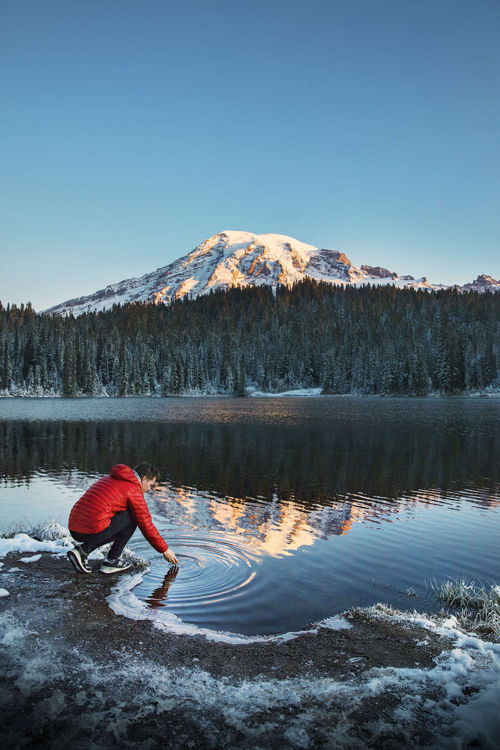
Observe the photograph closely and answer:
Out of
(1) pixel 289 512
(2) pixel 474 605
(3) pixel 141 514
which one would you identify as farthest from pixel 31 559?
(1) pixel 289 512

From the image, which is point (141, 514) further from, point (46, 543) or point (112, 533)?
point (46, 543)

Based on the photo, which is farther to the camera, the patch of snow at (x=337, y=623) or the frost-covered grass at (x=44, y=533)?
the frost-covered grass at (x=44, y=533)

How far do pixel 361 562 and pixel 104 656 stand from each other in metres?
8.56

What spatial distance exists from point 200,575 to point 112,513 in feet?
9.78

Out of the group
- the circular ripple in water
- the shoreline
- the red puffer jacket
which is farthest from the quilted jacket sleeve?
the shoreline

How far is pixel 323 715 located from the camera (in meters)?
5.16

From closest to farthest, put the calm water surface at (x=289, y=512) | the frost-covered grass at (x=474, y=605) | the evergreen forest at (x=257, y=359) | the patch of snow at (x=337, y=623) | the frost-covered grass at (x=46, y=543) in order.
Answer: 1. the patch of snow at (x=337, y=623)
2. the frost-covered grass at (x=474, y=605)
3. the calm water surface at (x=289, y=512)
4. the frost-covered grass at (x=46, y=543)
5. the evergreen forest at (x=257, y=359)

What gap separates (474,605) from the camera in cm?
1011

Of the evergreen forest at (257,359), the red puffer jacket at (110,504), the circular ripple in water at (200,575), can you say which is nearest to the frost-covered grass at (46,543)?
the circular ripple in water at (200,575)

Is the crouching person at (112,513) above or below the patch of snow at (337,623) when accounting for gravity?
above

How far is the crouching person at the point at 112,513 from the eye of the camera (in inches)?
373

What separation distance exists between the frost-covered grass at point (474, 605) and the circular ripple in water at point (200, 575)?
4271 mm

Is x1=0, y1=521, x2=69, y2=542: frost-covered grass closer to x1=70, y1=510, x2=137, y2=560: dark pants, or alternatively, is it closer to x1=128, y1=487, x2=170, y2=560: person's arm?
x1=70, y1=510, x2=137, y2=560: dark pants

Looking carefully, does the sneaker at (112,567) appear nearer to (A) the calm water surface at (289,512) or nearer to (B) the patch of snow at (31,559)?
(A) the calm water surface at (289,512)
